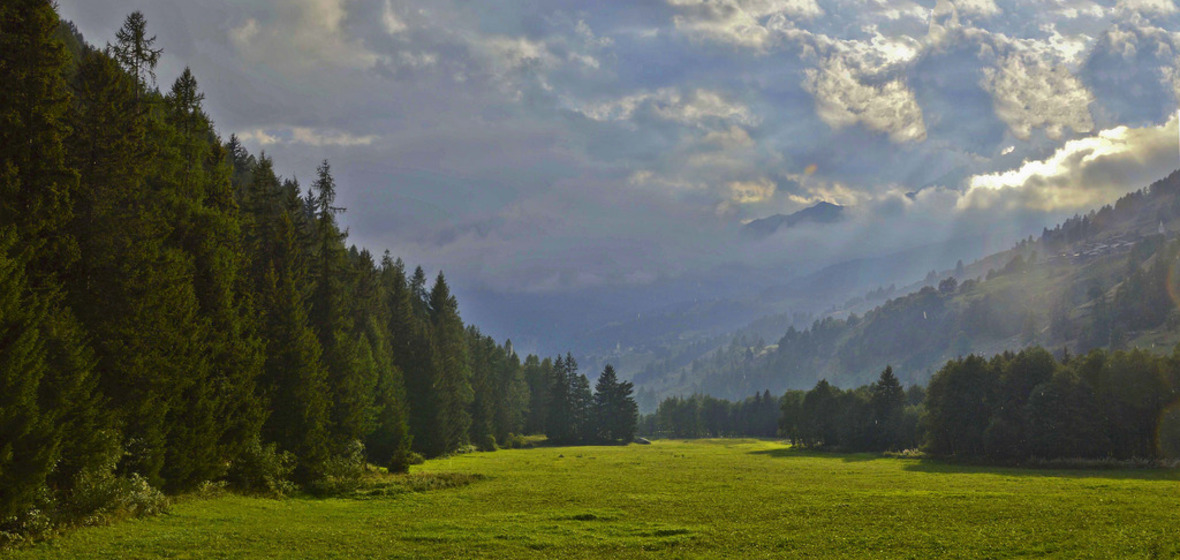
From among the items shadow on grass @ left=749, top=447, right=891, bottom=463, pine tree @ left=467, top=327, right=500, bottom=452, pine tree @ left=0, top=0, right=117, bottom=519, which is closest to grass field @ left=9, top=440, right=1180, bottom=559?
pine tree @ left=0, top=0, right=117, bottom=519

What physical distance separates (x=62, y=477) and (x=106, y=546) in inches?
263

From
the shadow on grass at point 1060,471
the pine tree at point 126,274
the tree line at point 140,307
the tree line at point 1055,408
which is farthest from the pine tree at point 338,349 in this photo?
the tree line at point 1055,408

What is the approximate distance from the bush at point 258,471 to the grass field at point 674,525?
255 cm

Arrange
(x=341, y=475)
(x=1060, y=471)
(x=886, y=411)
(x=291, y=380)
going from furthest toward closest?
(x=886, y=411)
(x=1060, y=471)
(x=341, y=475)
(x=291, y=380)

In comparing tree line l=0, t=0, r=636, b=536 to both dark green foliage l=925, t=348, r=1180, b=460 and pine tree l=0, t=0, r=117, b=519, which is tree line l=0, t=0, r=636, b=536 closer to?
pine tree l=0, t=0, r=117, b=519

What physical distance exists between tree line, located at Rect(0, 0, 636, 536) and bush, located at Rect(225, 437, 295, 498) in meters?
0.14

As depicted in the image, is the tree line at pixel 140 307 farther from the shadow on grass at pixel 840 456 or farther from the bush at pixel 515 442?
the bush at pixel 515 442

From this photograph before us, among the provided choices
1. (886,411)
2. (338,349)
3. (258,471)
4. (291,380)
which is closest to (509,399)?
(886,411)

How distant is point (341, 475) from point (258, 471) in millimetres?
8540

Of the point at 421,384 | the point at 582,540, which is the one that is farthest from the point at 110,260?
the point at 421,384

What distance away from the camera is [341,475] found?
53.8m

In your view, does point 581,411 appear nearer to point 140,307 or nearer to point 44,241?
point 140,307

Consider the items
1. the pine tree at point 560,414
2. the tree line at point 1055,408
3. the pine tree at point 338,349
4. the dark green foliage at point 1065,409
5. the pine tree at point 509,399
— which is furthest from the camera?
the pine tree at point 560,414

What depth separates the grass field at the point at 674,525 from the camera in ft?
90.2
